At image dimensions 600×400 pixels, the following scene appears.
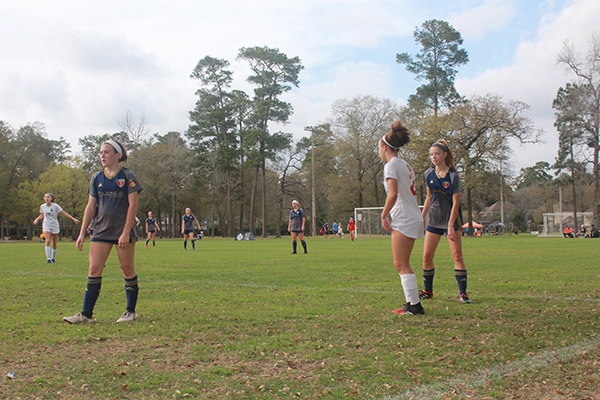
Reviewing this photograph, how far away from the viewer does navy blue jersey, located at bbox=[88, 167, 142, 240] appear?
5117mm

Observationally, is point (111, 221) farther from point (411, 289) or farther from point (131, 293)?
point (411, 289)

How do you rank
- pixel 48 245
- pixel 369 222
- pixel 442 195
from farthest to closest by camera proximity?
pixel 369 222 → pixel 48 245 → pixel 442 195

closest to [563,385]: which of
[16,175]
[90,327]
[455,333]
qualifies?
[455,333]

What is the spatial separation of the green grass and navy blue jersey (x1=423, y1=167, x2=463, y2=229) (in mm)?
1044

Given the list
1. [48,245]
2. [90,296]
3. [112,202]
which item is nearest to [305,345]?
[90,296]

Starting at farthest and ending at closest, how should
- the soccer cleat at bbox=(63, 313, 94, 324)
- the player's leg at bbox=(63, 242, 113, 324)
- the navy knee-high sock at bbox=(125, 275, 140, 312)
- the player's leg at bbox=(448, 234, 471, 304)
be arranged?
the player's leg at bbox=(448, 234, 471, 304), the navy knee-high sock at bbox=(125, 275, 140, 312), the player's leg at bbox=(63, 242, 113, 324), the soccer cleat at bbox=(63, 313, 94, 324)

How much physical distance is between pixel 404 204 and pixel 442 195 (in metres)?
1.20

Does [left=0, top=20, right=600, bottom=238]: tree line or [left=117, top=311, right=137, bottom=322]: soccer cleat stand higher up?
[left=0, top=20, right=600, bottom=238]: tree line

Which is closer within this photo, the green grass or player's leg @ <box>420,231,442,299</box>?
the green grass

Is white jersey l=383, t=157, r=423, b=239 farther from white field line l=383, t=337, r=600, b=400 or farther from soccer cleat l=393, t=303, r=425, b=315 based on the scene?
white field line l=383, t=337, r=600, b=400

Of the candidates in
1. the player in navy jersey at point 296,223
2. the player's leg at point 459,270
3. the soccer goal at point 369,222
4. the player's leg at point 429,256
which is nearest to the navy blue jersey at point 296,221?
the player in navy jersey at point 296,223

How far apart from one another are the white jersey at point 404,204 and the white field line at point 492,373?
1858 mm

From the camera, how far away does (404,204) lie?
5.23 m

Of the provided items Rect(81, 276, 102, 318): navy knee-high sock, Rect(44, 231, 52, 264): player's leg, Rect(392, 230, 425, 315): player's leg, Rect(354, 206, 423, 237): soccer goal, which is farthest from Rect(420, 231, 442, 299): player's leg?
Rect(354, 206, 423, 237): soccer goal
